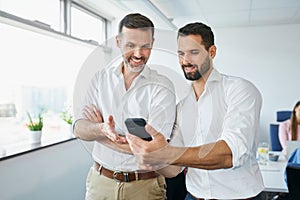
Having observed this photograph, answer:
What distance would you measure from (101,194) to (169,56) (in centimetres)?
73

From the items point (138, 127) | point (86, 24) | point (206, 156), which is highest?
point (86, 24)

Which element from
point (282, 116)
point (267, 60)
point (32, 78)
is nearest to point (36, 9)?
point (32, 78)

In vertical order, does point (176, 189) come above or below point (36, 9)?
below

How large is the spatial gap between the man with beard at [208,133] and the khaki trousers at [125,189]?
15 cm

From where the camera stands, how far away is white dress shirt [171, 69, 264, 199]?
1.05 m

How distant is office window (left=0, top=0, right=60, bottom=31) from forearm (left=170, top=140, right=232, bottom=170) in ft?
6.21

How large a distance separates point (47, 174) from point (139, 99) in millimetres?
1973

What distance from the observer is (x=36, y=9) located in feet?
9.06

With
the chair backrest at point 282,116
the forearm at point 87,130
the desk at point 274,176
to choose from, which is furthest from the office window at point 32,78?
the chair backrest at point 282,116

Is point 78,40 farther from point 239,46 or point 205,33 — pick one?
point 239,46

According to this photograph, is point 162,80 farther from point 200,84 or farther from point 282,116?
point 282,116

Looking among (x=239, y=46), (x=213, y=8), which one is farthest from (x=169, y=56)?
(x=239, y=46)

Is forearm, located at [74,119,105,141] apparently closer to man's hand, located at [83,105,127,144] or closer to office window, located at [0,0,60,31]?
man's hand, located at [83,105,127,144]

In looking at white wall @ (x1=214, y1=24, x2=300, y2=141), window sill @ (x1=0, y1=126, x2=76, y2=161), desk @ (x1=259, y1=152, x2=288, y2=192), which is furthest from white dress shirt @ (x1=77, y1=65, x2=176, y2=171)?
white wall @ (x1=214, y1=24, x2=300, y2=141)
